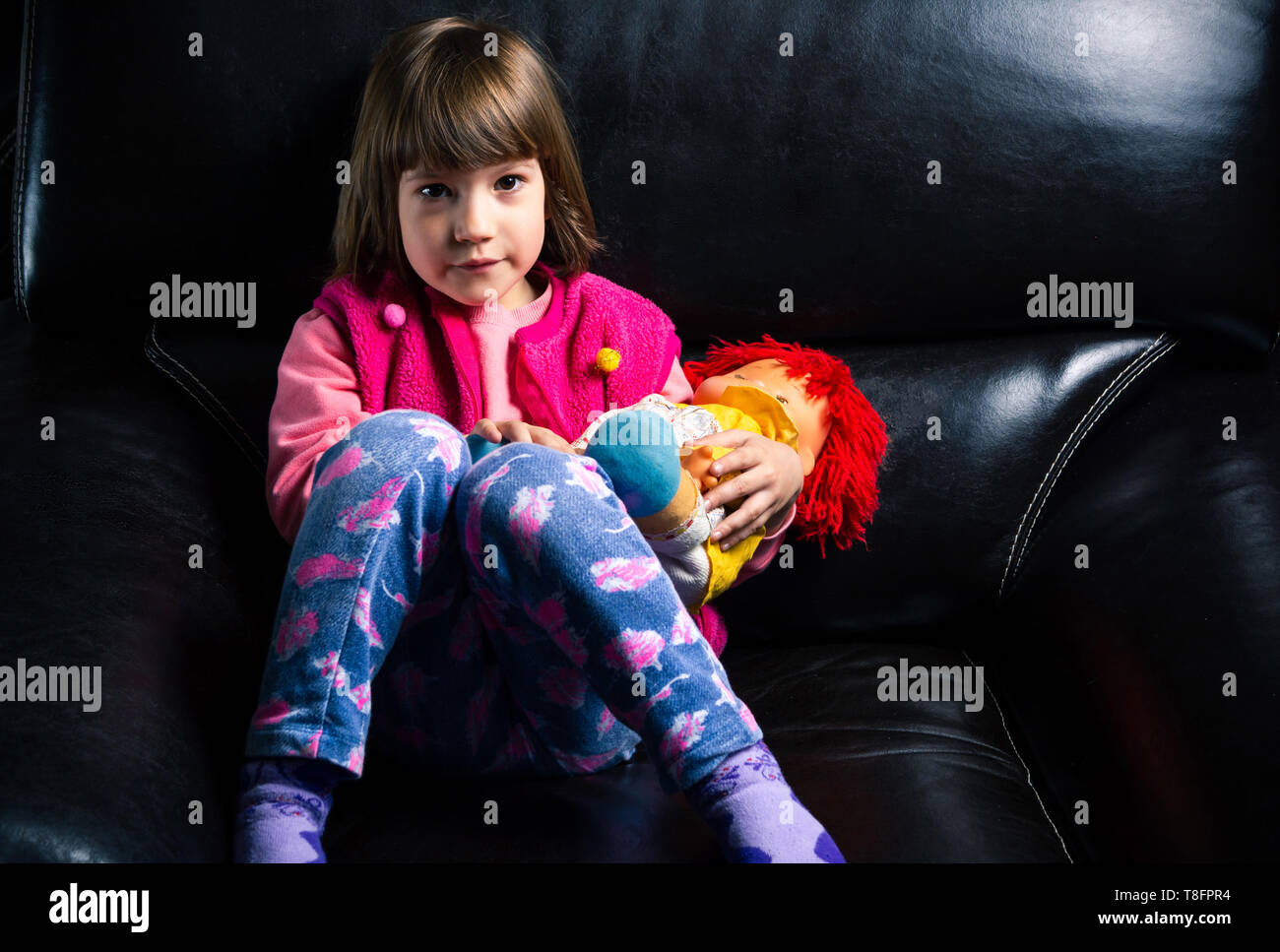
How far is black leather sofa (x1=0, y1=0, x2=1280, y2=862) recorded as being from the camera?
1.21 metres

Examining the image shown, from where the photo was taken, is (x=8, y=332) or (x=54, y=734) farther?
(x=8, y=332)

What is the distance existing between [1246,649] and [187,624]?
0.85 metres

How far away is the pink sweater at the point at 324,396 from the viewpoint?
1.11 metres

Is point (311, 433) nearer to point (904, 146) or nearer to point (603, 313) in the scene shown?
point (603, 313)

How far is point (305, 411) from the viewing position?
3.79 feet

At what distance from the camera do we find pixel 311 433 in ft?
3.74

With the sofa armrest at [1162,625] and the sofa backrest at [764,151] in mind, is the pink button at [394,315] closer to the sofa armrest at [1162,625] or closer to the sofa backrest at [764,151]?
the sofa backrest at [764,151]

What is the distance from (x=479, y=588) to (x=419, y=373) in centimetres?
31

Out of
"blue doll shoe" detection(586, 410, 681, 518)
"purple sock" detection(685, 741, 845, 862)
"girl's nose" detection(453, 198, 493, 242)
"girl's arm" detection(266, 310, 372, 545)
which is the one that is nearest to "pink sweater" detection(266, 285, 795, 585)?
"girl's arm" detection(266, 310, 372, 545)

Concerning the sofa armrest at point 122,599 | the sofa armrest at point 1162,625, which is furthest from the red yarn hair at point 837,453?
the sofa armrest at point 122,599

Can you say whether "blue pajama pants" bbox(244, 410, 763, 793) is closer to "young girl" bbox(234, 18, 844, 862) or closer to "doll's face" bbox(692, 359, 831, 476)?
"young girl" bbox(234, 18, 844, 862)

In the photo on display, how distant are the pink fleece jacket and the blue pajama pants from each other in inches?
7.3

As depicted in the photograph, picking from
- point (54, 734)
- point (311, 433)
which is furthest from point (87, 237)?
point (54, 734)

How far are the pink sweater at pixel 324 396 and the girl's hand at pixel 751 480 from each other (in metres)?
0.07
